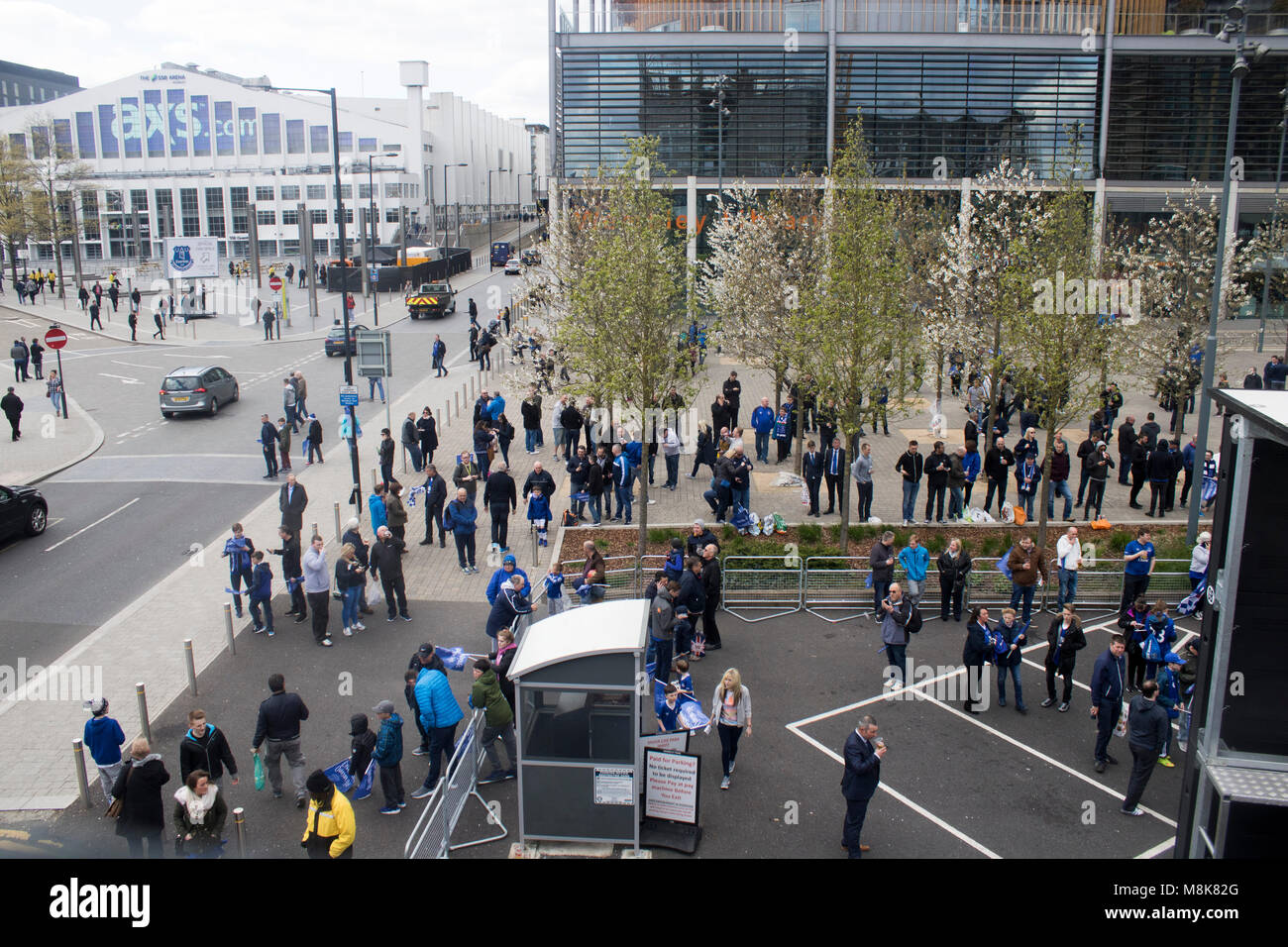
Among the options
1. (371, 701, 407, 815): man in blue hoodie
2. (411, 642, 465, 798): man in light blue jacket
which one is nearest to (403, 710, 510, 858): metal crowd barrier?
(411, 642, 465, 798): man in light blue jacket

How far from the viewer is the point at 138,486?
22234mm

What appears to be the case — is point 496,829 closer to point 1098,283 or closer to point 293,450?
point 1098,283

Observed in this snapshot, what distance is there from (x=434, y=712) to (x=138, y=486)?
1532 cm

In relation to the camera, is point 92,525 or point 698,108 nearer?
point 92,525

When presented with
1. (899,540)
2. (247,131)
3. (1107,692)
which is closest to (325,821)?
(1107,692)

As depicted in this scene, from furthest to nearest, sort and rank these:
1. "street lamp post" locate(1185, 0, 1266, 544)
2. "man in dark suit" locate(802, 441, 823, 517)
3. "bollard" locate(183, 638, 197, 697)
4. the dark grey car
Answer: the dark grey car < "man in dark suit" locate(802, 441, 823, 517) < "street lamp post" locate(1185, 0, 1266, 544) < "bollard" locate(183, 638, 197, 697)

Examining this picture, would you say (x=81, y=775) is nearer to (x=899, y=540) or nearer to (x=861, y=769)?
(x=861, y=769)

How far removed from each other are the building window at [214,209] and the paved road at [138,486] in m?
55.1

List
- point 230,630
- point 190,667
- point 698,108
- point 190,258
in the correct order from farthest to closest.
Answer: point 190,258 → point 698,108 → point 230,630 → point 190,667

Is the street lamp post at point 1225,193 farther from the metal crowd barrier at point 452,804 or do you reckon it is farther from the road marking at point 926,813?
the metal crowd barrier at point 452,804

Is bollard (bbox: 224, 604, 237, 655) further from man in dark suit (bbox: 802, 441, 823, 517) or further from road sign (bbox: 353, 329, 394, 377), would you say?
man in dark suit (bbox: 802, 441, 823, 517)

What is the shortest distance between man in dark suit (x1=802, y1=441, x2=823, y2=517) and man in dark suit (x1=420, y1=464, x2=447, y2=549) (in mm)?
6993

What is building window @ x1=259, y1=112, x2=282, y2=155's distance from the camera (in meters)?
91.7
